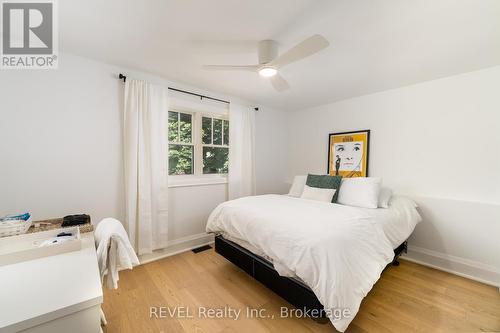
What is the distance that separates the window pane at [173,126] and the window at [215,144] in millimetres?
393

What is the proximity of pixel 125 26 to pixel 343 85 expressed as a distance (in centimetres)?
253

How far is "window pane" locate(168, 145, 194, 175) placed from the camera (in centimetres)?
284

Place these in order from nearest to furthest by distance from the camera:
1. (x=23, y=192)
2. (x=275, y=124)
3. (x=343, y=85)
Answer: (x=23, y=192), (x=343, y=85), (x=275, y=124)

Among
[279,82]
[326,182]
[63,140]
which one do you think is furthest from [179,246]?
[279,82]

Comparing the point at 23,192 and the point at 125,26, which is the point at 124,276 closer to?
the point at 23,192

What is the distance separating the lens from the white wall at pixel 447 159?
2.14 m

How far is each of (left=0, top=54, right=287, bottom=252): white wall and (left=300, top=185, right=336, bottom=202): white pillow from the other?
94.1 inches

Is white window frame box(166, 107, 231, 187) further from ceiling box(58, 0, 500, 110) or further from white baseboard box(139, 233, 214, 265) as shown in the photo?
white baseboard box(139, 233, 214, 265)

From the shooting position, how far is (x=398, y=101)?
2.78 metres

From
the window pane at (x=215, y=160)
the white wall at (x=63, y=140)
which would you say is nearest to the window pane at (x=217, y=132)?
the window pane at (x=215, y=160)

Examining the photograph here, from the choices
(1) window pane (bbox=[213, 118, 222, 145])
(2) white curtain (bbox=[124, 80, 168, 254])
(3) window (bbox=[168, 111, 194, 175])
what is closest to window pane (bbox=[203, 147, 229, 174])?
(1) window pane (bbox=[213, 118, 222, 145])

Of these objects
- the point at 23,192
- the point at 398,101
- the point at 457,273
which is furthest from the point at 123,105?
the point at 457,273

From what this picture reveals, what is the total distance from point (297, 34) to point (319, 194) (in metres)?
1.92

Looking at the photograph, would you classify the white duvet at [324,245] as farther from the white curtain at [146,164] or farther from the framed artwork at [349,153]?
the framed artwork at [349,153]
